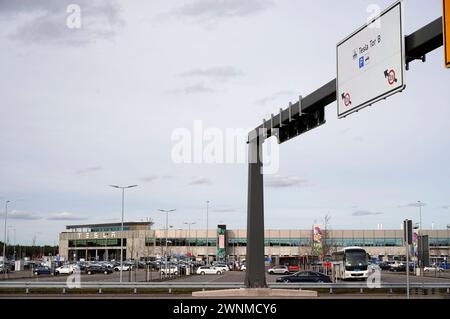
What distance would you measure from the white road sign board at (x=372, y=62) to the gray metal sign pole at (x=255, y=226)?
9414mm

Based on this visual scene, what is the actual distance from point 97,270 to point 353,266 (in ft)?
136

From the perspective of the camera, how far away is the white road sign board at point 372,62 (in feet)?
58.1

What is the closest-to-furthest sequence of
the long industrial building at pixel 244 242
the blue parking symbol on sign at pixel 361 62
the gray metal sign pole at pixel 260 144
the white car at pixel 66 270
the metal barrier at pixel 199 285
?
1. the blue parking symbol on sign at pixel 361 62
2. the gray metal sign pole at pixel 260 144
3. the metal barrier at pixel 199 285
4. the white car at pixel 66 270
5. the long industrial building at pixel 244 242

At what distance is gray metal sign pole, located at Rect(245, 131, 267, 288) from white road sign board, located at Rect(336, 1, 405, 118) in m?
9.41

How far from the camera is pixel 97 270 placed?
84.4m

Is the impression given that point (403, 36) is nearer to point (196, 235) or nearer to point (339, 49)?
point (339, 49)

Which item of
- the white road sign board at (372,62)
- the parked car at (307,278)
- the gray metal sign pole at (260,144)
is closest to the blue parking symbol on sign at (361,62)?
the white road sign board at (372,62)

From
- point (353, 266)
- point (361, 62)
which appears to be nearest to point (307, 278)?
point (353, 266)

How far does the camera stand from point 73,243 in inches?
6142

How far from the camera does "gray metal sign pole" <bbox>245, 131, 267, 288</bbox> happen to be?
29686 mm

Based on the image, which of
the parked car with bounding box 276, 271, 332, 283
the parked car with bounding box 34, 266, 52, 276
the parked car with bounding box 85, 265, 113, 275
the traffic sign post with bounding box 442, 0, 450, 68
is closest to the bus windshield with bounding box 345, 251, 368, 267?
the parked car with bounding box 276, 271, 332, 283

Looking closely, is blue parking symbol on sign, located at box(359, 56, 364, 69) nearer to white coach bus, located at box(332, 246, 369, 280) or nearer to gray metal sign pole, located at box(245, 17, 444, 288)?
gray metal sign pole, located at box(245, 17, 444, 288)

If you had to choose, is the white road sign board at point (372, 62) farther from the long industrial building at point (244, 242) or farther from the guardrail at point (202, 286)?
the long industrial building at point (244, 242)

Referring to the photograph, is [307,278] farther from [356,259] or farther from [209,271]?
[209,271]
